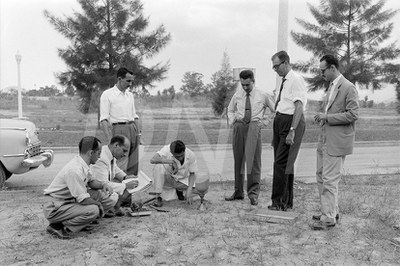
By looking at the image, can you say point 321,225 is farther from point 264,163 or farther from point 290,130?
point 264,163

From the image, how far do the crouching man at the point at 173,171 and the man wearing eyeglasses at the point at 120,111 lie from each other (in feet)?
1.78

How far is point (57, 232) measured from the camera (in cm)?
473

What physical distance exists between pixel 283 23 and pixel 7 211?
5.28 m

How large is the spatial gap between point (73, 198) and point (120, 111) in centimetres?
180

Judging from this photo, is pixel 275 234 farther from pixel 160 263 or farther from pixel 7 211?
pixel 7 211

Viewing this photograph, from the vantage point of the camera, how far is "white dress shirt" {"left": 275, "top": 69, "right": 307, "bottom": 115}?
5590 mm

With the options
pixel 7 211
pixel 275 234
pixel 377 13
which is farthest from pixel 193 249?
pixel 377 13

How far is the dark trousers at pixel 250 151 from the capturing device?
20.6 feet

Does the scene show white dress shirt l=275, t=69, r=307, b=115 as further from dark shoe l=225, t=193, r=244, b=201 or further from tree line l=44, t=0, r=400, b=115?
tree line l=44, t=0, r=400, b=115

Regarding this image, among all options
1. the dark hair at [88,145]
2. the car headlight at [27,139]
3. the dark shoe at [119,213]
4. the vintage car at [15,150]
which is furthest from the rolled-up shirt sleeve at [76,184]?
the car headlight at [27,139]

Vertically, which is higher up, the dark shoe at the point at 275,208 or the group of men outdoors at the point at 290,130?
the group of men outdoors at the point at 290,130

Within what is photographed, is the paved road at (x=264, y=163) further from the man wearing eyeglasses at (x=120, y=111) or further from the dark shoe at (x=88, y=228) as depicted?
the dark shoe at (x=88, y=228)

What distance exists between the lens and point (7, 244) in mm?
4562

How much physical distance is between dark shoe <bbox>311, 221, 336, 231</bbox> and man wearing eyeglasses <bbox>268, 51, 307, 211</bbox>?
31.9 inches
